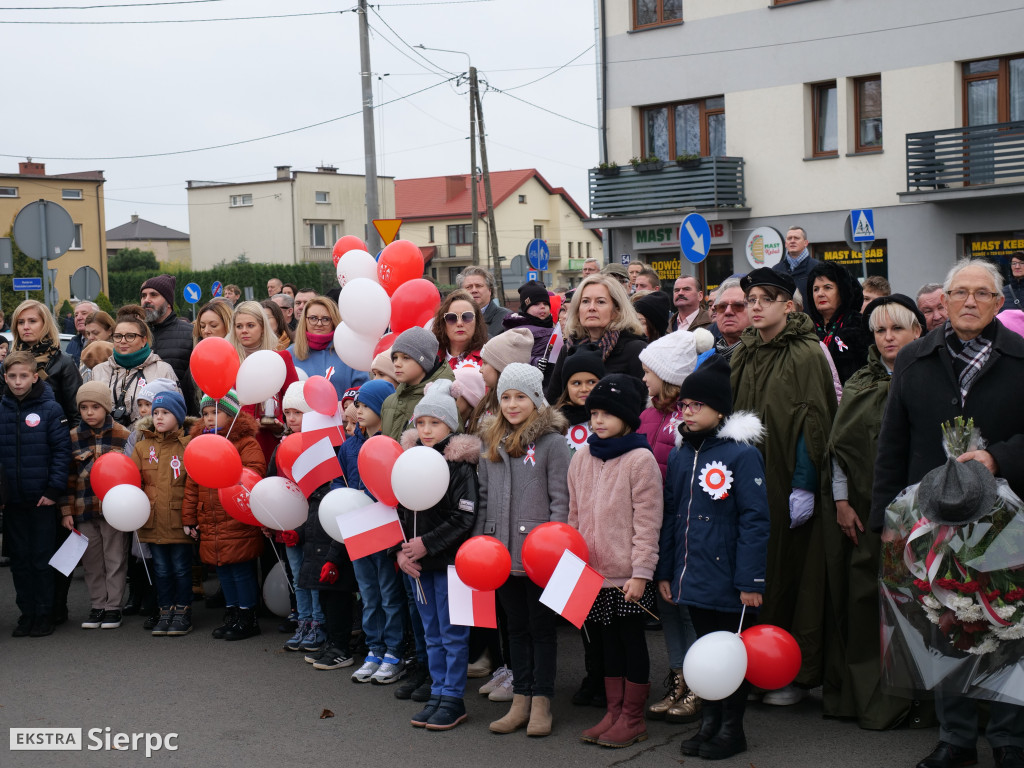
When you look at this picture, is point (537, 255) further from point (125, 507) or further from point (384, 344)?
point (125, 507)

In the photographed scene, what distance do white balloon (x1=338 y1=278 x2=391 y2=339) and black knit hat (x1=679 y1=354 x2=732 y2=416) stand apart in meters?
2.61

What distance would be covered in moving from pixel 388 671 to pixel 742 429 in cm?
268

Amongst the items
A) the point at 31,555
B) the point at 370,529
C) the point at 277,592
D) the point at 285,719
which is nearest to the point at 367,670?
the point at 285,719

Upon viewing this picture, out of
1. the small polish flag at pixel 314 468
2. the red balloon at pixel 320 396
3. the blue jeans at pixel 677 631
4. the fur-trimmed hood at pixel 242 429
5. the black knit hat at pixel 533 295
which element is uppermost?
the black knit hat at pixel 533 295

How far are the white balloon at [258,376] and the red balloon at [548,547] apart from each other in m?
2.82

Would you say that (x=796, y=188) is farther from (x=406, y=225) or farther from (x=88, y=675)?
(x=406, y=225)

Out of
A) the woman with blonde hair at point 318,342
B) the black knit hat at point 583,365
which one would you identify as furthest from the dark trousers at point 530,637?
the woman with blonde hair at point 318,342

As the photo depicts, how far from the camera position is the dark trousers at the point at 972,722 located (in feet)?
14.8

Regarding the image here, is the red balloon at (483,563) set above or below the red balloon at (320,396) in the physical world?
below

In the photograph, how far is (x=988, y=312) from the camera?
4.63 metres

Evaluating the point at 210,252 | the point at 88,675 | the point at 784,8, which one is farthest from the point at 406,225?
the point at 88,675

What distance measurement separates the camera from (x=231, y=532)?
24.1 ft

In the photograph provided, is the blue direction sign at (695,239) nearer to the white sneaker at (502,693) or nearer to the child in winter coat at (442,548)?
the child in winter coat at (442,548)

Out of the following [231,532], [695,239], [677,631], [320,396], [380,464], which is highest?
[695,239]
